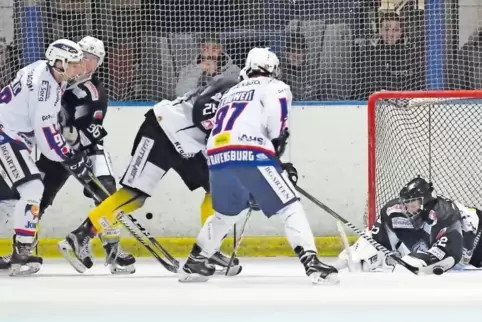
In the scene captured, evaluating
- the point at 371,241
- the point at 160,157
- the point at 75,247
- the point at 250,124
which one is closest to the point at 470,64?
the point at 371,241

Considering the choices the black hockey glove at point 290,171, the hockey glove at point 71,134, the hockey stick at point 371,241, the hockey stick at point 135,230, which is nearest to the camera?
the black hockey glove at point 290,171

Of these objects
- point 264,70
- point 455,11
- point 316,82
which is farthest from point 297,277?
point 455,11

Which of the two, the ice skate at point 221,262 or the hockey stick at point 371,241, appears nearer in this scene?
the hockey stick at point 371,241

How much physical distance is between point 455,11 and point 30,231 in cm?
307

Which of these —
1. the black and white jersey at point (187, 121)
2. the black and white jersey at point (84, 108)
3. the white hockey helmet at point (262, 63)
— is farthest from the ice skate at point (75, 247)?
the white hockey helmet at point (262, 63)

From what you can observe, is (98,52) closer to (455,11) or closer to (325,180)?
(325,180)

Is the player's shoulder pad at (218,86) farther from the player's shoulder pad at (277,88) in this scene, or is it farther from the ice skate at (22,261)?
the ice skate at (22,261)

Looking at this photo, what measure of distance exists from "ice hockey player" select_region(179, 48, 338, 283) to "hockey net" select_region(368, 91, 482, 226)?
1.59 m

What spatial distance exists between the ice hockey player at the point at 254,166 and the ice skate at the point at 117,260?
2.25 feet

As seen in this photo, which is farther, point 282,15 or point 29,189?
point 282,15

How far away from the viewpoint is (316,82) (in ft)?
22.5

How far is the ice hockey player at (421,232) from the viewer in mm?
5297

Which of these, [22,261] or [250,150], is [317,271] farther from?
[22,261]

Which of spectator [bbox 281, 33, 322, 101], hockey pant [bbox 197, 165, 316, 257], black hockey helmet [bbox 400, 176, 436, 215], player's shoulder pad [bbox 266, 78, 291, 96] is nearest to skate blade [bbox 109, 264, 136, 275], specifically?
hockey pant [bbox 197, 165, 316, 257]
